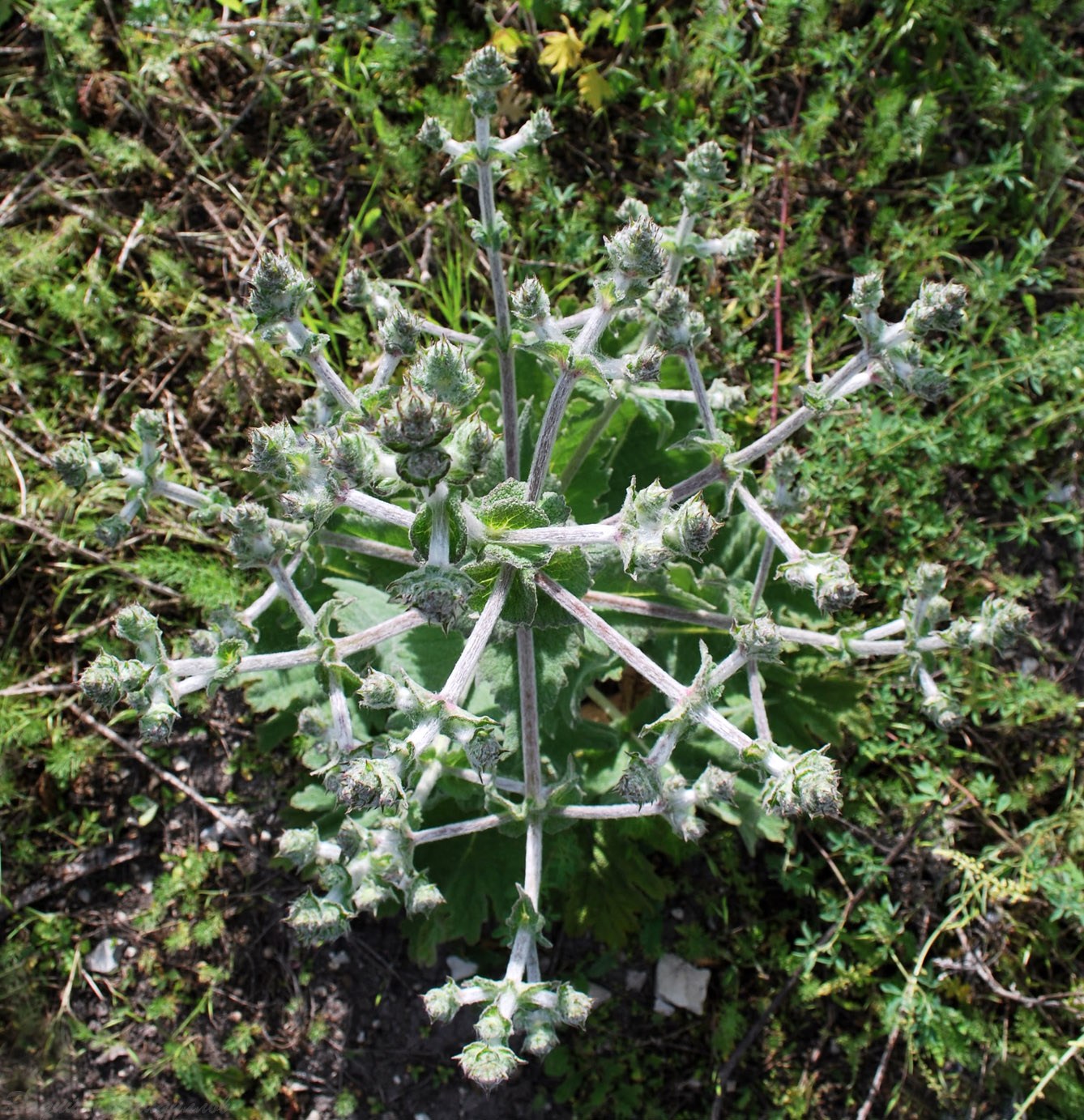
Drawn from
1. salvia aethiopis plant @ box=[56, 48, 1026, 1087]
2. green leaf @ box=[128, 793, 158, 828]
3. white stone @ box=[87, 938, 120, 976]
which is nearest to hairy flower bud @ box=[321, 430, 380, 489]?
salvia aethiopis plant @ box=[56, 48, 1026, 1087]

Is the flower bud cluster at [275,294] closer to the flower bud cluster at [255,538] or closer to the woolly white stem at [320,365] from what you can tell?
the woolly white stem at [320,365]

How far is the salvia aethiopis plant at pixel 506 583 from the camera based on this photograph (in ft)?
8.93

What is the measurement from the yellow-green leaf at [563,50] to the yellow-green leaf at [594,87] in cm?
9

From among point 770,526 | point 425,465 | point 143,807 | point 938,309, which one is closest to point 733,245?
point 938,309

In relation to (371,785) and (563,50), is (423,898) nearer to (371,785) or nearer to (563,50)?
(371,785)

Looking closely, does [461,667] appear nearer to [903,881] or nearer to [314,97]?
[903,881]

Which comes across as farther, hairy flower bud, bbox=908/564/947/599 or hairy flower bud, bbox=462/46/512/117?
hairy flower bud, bbox=908/564/947/599

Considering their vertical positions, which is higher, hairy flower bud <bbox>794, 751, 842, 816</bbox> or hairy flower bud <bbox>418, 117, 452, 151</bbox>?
hairy flower bud <bbox>418, 117, 452, 151</bbox>

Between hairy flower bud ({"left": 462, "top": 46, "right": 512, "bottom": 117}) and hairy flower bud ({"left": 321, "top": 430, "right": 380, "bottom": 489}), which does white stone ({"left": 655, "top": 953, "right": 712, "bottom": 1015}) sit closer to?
hairy flower bud ({"left": 321, "top": 430, "right": 380, "bottom": 489})

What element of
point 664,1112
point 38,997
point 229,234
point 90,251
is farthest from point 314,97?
point 664,1112

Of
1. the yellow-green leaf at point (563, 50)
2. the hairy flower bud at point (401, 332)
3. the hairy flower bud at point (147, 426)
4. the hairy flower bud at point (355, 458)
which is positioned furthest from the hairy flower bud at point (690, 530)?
the yellow-green leaf at point (563, 50)

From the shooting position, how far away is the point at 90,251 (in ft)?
16.9

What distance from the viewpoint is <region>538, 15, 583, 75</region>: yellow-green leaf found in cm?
489

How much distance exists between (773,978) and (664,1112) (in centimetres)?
79
